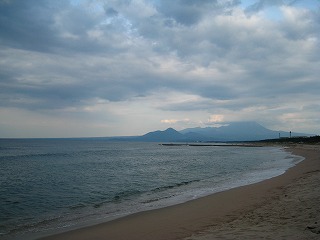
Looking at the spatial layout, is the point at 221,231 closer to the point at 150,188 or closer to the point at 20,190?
the point at 150,188

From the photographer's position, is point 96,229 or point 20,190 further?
point 20,190

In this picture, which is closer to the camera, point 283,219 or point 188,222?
point 283,219

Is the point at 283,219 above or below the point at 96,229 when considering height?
above

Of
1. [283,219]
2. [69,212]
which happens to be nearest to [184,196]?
[69,212]

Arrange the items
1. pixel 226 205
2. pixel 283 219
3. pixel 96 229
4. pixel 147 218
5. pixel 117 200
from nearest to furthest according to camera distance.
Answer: pixel 283 219
pixel 96 229
pixel 147 218
pixel 226 205
pixel 117 200

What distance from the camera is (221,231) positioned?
28.9 ft

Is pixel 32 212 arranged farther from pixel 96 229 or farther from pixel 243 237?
pixel 243 237

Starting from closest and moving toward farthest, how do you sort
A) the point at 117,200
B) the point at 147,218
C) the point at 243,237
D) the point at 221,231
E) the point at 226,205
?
the point at 243,237
the point at 221,231
the point at 147,218
the point at 226,205
the point at 117,200

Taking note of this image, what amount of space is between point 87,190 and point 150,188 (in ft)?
15.9

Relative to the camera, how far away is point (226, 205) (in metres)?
13.9

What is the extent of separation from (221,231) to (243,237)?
3.96 feet

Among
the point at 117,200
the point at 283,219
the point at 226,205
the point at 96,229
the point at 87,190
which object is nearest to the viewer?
the point at 283,219

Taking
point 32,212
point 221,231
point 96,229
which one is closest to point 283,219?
point 221,231

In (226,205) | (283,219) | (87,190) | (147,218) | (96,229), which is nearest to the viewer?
(283,219)
